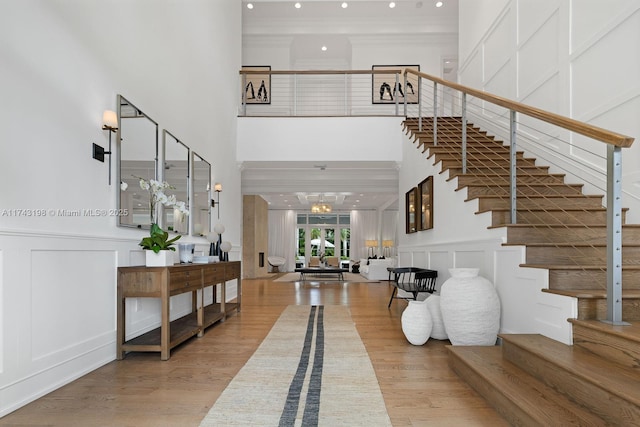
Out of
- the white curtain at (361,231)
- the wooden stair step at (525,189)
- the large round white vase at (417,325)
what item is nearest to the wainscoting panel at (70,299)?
the large round white vase at (417,325)

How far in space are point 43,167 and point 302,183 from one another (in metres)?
7.36

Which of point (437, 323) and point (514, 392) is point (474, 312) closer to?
point (437, 323)

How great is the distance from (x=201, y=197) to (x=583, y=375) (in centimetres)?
463

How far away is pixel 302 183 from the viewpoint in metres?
9.68

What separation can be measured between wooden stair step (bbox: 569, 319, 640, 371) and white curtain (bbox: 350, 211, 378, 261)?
1529 centimetres

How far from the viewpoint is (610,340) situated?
202cm

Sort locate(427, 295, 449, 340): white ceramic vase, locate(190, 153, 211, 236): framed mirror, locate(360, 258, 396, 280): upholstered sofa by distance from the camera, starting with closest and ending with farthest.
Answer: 1. locate(427, 295, 449, 340): white ceramic vase
2. locate(190, 153, 211, 236): framed mirror
3. locate(360, 258, 396, 280): upholstered sofa

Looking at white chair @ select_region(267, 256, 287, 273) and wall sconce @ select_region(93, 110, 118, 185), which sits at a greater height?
wall sconce @ select_region(93, 110, 118, 185)

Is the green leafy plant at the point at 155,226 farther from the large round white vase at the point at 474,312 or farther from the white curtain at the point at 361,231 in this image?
the white curtain at the point at 361,231

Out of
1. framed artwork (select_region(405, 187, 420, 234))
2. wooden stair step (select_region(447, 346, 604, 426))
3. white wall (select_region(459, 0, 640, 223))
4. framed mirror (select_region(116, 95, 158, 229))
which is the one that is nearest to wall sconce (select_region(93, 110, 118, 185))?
framed mirror (select_region(116, 95, 158, 229))

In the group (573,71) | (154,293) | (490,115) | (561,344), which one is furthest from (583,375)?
(490,115)

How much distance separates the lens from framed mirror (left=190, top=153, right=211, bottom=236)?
17.0 ft

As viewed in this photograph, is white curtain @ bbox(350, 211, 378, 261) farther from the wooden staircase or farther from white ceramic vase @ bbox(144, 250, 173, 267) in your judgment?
white ceramic vase @ bbox(144, 250, 173, 267)

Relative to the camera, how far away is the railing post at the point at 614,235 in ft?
6.95
